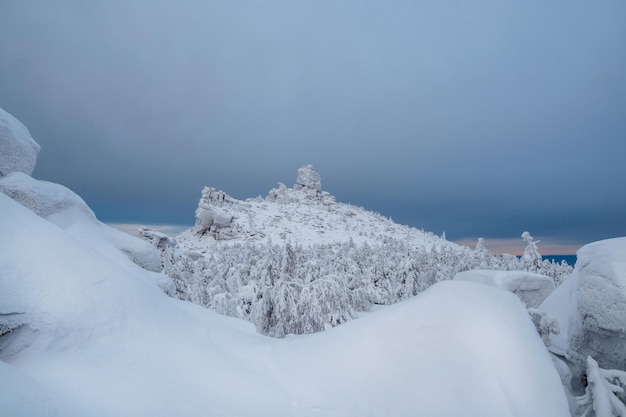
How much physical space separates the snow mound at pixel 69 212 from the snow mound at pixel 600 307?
491 inches

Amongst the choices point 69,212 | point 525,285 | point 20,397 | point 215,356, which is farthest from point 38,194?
point 525,285

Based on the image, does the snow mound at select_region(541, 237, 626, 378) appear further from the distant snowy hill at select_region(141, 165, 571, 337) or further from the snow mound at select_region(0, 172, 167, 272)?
the snow mound at select_region(0, 172, 167, 272)

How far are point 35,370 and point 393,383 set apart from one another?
13.4ft

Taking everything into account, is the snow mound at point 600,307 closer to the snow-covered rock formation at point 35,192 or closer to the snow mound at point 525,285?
the snow mound at point 525,285

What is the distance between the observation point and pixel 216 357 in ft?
14.2

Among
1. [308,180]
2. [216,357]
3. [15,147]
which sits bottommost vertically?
[216,357]

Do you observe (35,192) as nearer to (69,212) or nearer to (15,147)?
(69,212)

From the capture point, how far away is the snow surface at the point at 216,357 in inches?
122

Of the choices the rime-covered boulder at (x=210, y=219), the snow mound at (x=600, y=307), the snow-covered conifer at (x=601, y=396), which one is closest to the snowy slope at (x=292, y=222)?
the rime-covered boulder at (x=210, y=219)

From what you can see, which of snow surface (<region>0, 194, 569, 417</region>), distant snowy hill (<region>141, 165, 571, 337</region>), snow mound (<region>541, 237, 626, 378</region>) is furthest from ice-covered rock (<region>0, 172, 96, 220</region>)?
snow mound (<region>541, 237, 626, 378</region>)

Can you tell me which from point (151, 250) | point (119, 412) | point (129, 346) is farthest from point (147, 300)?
point (151, 250)

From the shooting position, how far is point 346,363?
4.37 meters

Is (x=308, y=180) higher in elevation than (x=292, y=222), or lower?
higher

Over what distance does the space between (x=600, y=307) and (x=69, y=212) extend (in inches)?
573
